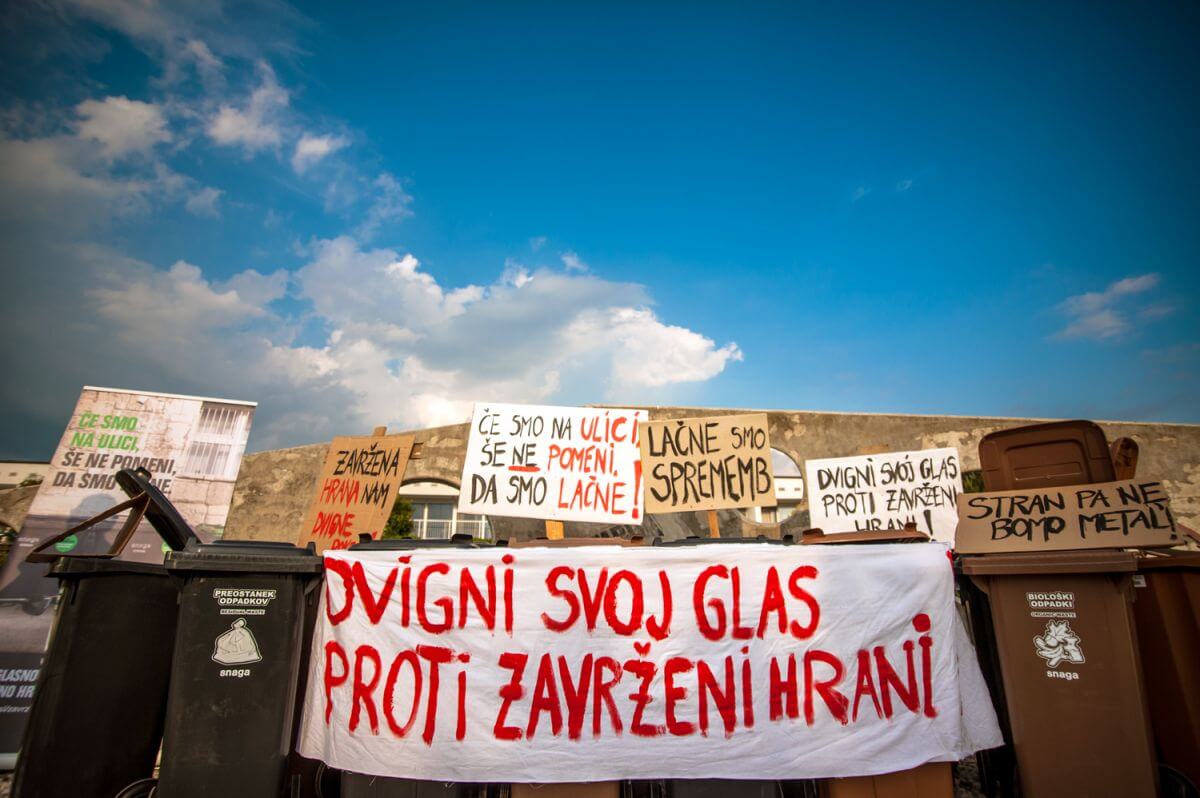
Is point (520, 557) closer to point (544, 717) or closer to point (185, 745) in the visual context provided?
point (544, 717)

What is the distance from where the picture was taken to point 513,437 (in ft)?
20.7

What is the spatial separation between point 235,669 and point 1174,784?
5013 millimetres

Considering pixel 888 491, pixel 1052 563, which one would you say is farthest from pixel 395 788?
pixel 888 491

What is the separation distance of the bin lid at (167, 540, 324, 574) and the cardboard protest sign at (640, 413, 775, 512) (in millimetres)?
3628

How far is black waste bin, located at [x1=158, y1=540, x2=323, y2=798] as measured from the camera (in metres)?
2.88

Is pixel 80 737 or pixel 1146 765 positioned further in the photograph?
pixel 80 737

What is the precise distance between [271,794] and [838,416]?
31.2ft

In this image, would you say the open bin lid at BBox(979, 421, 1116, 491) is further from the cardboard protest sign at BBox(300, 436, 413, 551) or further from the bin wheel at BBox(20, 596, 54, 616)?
the bin wheel at BBox(20, 596, 54, 616)

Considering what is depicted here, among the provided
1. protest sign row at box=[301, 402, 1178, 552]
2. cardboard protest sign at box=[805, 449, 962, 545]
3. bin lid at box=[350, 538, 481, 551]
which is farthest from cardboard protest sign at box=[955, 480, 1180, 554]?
cardboard protest sign at box=[805, 449, 962, 545]

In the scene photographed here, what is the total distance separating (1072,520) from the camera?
332 cm

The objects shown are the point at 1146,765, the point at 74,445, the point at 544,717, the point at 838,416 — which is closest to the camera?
the point at 1146,765

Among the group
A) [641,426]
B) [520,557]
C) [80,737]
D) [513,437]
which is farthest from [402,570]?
[641,426]

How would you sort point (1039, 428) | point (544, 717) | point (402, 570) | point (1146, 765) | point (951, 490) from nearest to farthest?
point (1146, 765), point (544, 717), point (402, 570), point (1039, 428), point (951, 490)

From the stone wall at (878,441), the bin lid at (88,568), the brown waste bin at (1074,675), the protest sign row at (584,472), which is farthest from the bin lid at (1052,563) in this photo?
the stone wall at (878,441)
